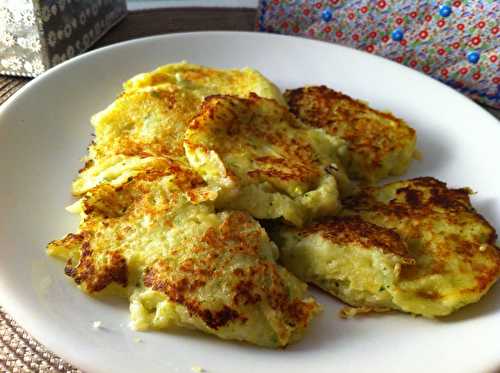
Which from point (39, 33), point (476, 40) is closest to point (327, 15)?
point (476, 40)

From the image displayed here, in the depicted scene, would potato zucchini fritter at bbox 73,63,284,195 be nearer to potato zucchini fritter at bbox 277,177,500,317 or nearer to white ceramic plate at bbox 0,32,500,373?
white ceramic plate at bbox 0,32,500,373

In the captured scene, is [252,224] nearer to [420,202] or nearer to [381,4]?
[420,202]

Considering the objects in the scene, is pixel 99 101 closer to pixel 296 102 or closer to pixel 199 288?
pixel 296 102

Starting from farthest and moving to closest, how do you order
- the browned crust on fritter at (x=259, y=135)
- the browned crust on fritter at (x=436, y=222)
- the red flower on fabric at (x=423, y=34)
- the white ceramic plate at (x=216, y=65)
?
the red flower on fabric at (x=423, y=34)
the browned crust on fritter at (x=259, y=135)
the browned crust on fritter at (x=436, y=222)
the white ceramic plate at (x=216, y=65)

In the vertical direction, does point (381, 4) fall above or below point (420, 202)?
above

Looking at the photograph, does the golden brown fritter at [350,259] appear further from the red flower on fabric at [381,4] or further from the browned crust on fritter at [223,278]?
the red flower on fabric at [381,4]

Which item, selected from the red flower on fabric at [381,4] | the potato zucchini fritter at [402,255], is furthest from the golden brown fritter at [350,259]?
the red flower on fabric at [381,4]

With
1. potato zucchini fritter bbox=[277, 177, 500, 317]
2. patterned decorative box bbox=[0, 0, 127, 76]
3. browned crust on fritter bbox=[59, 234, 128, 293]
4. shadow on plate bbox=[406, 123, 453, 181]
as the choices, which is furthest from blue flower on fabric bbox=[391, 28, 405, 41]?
browned crust on fritter bbox=[59, 234, 128, 293]

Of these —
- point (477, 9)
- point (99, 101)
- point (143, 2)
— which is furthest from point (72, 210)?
point (143, 2)
